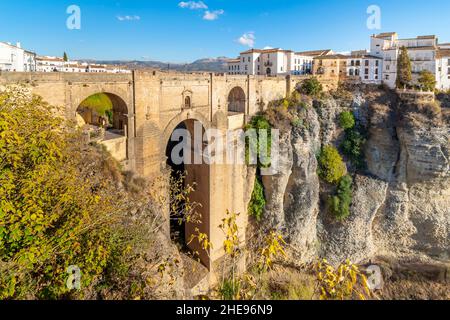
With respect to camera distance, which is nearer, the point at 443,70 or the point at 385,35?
the point at 443,70

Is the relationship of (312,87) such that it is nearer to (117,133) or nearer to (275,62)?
(275,62)

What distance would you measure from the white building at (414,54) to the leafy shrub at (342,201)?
10671 millimetres

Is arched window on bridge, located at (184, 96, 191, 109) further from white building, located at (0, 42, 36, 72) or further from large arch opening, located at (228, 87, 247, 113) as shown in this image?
white building, located at (0, 42, 36, 72)

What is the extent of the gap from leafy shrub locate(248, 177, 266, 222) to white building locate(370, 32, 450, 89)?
15087 mm

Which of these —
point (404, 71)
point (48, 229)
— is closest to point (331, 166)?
point (404, 71)

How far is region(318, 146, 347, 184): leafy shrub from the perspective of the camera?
2244 cm

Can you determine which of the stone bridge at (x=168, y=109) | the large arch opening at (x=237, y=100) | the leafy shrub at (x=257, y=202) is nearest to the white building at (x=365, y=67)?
the stone bridge at (x=168, y=109)

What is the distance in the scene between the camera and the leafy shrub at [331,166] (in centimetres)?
2244

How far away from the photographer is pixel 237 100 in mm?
→ 21812

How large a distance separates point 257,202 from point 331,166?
5.80m

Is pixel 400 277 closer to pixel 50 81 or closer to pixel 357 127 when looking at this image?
pixel 357 127

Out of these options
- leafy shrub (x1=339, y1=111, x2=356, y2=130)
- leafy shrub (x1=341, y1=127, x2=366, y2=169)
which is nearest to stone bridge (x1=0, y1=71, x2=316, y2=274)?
leafy shrub (x1=339, y1=111, x2=356, y2=130)
